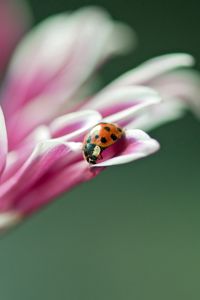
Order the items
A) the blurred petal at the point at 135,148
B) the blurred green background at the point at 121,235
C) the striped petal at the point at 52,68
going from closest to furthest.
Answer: the blurred petal at the point at 135,148, the striped petal at the point at 52,68, the blurred green background at the point at 121,235

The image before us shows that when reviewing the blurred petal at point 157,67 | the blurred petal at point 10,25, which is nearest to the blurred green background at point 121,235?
the blurred petal at point 10,25

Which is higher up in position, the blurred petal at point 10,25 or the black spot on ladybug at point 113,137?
the blurred petal at point 10,25

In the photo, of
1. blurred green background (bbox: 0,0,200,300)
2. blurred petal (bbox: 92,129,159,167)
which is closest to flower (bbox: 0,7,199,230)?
blurred petal (bbox: 92,129,159,167)

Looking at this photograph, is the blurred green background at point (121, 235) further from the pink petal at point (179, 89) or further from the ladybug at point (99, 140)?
the ladybug at point (99, 140)

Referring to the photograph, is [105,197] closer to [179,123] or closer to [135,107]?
[179,123]

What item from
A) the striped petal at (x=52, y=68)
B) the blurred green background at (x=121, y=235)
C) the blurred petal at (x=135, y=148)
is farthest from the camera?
the blurred green background at (x=121, y=235)

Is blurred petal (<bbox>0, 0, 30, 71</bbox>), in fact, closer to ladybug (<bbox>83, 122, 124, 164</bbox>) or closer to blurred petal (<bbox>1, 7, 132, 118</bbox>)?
blurred petal (<bbox>1, 7, 132, 118</bbox>)

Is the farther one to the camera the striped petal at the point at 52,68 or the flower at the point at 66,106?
the striped petal at the point at 52,68
